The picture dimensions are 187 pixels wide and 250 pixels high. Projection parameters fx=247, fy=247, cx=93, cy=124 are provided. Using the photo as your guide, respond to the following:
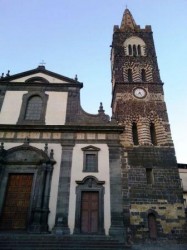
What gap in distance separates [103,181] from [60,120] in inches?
202

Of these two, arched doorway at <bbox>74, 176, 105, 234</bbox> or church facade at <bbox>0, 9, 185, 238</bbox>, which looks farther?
church facade at <bbox>0, 9, 185, 238</bbox>

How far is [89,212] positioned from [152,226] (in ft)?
11.3

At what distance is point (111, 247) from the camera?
1140 cm

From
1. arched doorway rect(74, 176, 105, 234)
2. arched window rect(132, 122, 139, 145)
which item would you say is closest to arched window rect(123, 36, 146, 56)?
arched window rect(132, 122, 139, 145)

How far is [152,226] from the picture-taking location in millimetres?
13250

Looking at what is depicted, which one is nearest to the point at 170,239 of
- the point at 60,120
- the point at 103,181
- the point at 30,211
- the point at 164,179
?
the point at 164,179

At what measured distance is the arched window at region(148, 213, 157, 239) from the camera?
12977mm

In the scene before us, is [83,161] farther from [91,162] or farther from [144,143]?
[144,143]

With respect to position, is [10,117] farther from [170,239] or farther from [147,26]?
[147,26]

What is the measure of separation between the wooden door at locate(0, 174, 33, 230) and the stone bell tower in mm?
5435

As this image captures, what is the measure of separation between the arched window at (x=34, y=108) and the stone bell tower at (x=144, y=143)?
18.1ft

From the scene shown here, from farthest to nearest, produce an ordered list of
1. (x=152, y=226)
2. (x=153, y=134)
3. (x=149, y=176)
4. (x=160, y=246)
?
(x=153, y=134) → (x=149, y=176) → (x=152, y=226) → (x=160, y=246)

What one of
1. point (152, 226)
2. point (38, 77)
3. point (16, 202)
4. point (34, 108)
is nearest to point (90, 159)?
point (16, 202)

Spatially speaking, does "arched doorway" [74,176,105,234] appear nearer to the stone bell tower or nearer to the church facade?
the church facade
